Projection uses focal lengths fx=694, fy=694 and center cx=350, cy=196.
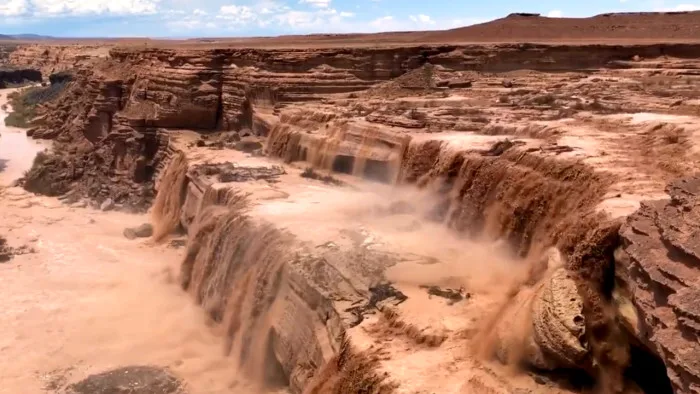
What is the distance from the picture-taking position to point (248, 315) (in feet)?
38.8

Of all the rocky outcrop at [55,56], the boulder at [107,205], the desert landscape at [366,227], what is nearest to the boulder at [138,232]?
the desert landscape at [366,227]

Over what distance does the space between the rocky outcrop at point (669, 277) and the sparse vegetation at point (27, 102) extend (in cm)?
3441

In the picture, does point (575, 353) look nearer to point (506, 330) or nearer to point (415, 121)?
point (506, 330)

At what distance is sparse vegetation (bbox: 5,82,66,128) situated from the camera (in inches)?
1443

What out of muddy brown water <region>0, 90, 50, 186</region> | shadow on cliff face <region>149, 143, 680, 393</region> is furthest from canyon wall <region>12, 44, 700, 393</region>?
muddy brown water <region>0, 90, 50, 186</region>

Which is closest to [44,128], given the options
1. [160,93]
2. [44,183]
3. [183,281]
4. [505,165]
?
[44,183]

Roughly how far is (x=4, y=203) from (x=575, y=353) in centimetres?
2077

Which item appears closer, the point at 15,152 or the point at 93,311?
the point at 93,311

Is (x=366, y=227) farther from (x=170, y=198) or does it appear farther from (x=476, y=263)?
(x=170, y=198)

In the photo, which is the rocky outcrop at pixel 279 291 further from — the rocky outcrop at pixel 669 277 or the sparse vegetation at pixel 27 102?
the sparse vegetation at pixel 27 102

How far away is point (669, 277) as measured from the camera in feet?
19.4

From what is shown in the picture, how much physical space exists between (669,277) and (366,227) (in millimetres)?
7134

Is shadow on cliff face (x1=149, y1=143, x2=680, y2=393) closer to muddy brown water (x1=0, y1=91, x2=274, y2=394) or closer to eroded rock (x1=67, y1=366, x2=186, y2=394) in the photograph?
muddy brown water (x1=0, y1=91, x2=274, y2=394)

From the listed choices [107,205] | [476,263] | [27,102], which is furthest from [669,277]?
[27,102]
